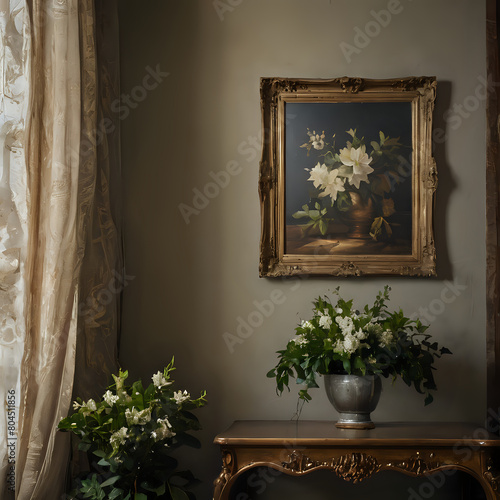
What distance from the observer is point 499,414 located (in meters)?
2.58

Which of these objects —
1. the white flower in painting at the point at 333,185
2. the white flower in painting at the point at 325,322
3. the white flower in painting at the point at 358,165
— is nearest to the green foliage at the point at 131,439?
the white flower in painting at the point at 325,322

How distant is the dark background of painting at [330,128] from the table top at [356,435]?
0.90 m

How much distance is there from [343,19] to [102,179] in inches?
51.8

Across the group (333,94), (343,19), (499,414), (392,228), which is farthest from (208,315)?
(343,19)

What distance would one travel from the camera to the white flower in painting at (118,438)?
201 centimetres

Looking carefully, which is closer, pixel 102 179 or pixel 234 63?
pixel 102 179

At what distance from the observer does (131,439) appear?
2023 millimetres

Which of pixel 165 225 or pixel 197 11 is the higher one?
pixel 197 11

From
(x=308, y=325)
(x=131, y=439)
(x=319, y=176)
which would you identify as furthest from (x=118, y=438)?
(x=319, y=176)

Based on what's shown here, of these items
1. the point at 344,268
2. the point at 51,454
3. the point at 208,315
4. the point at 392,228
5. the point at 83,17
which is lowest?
the point at 51,454

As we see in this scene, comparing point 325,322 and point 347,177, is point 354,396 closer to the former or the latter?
point 325,322

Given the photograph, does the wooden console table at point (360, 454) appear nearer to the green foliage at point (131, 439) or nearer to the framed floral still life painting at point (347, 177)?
the green foliage at point (131, 439)

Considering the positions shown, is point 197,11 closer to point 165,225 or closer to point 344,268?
point 165,225

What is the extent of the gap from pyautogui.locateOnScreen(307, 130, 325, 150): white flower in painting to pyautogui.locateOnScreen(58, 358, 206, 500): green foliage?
126 cm
